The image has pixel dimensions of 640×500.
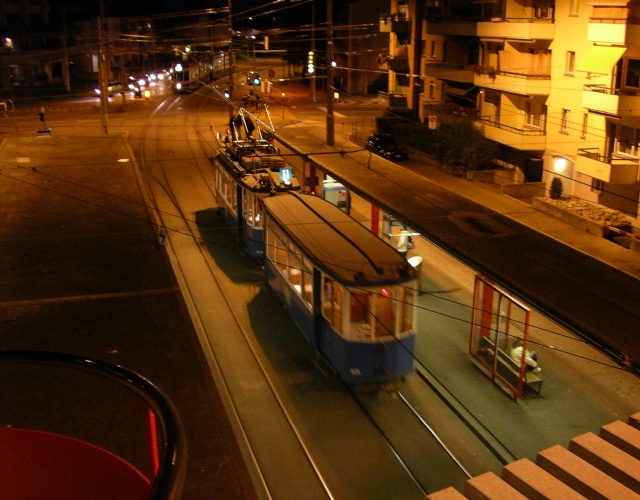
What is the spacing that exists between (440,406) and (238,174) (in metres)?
8.36

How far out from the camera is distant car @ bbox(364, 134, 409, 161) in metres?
27.4

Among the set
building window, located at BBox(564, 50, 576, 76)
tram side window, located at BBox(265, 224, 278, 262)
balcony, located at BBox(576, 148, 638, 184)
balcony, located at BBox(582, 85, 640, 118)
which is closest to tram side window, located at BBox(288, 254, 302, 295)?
tram side window, located at BBox(265, 224, 278, 262)

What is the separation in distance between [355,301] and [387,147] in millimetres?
18424

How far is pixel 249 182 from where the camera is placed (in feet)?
52.1

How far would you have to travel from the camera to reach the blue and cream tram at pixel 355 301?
991 centimetres

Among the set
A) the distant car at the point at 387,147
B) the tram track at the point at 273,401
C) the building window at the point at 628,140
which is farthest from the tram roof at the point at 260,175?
the distant car at the point at 387,147

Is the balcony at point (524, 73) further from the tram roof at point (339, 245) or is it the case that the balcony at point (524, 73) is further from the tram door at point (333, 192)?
the tram roof at point (339, 245)

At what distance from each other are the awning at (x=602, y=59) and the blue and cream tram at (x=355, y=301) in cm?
944

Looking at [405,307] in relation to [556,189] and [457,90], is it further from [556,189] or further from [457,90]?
[457,90]

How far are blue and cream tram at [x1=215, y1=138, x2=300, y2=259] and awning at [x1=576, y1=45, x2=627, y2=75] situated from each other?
7745 mm

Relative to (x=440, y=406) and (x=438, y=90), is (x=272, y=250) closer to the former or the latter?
(x=440, y=406)

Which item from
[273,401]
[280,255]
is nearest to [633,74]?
[280,255]

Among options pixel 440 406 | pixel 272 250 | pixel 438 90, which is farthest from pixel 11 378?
pixel 438 90

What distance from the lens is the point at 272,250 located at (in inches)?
527
